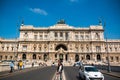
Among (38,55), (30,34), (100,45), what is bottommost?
(38,55)

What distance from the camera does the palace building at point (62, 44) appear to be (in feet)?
250

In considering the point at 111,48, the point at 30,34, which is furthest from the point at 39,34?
the point at 111,48

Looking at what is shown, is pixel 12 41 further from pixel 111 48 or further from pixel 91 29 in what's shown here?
pixel 111 48

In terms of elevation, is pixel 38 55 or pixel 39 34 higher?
pixel 39 34

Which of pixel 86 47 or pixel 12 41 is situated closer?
pixel 86 47

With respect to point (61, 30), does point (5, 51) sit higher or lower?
lower

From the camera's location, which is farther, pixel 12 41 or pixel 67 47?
pixel 12 41

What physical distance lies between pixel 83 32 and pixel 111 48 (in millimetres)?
19305

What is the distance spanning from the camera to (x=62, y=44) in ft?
256

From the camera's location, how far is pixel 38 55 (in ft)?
255

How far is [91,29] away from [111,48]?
17130 millimetres

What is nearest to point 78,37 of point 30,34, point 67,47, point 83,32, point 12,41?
point 83,32

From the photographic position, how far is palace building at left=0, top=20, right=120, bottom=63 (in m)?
76.1

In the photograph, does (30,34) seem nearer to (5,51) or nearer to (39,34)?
(39,34)
